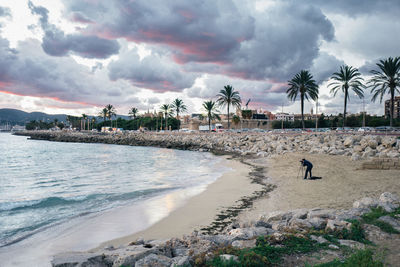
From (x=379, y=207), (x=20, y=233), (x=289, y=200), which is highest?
(x=379, y=207)

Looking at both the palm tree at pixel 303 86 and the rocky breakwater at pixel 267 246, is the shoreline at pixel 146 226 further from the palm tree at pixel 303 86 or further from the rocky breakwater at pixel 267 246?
the palm tree at pixel 303 86

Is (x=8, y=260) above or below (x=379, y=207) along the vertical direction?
below

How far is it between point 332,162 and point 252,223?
626 inches

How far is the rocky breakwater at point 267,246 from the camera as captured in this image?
15.1ft

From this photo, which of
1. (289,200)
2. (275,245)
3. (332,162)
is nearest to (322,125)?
(332,162)

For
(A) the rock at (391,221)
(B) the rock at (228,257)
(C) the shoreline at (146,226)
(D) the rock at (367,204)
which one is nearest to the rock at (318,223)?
(A) the rock at (391,221)

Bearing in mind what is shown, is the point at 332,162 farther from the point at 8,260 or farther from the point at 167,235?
the point at 8,260

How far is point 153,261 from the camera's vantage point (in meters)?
4.48

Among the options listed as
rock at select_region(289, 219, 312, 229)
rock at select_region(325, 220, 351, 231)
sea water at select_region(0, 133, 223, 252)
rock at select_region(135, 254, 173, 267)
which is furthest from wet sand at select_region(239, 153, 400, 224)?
rock at select_region(135, 254, 173, 267)

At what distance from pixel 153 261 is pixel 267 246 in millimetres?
2131

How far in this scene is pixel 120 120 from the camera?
16088 centimetres

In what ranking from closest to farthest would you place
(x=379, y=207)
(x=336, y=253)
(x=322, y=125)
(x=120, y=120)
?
(x=336, y=253), (x=379, y=207), (x=322, y=125), (x=120, y=120)

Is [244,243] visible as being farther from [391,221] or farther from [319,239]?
[391,221]

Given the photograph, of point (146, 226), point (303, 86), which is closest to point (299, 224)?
point (146, 226)
